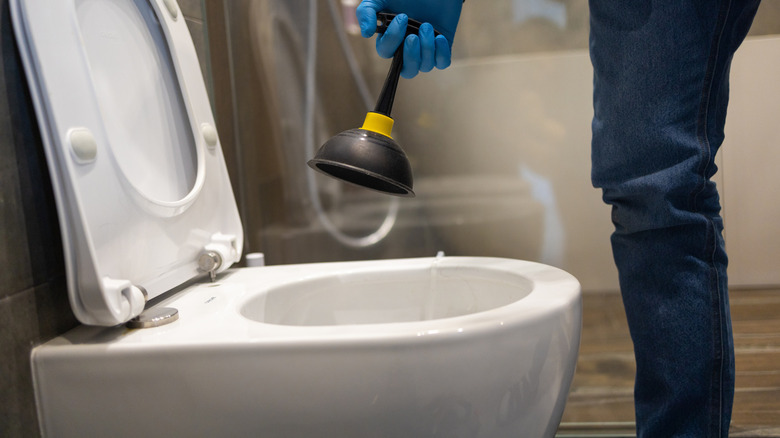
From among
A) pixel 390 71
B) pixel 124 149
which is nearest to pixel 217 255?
pixel 124 149

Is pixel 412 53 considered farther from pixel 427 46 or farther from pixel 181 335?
pixel 181 335

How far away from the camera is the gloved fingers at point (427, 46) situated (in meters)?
0.61

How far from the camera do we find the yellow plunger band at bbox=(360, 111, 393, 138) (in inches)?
21.7

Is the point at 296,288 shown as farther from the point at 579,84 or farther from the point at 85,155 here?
the point at 579,84

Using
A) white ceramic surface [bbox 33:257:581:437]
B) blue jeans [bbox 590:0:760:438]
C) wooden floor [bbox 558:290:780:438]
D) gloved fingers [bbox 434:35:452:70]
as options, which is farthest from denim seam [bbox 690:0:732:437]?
wooden floor [bbox 558:290:780:438]

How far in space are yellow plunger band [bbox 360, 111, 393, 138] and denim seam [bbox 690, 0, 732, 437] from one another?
0.27m

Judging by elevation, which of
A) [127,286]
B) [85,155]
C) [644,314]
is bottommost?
[644,314]

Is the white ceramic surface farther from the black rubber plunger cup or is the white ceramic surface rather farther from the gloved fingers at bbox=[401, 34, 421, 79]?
the gloved fingers at bbox=[401, 34, 421, 79]

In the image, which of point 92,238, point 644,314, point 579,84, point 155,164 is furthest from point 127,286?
point 579,84

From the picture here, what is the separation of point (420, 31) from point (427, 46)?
0.02 meters

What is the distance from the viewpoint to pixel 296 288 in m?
0.65

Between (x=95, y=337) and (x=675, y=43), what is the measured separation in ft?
1.76

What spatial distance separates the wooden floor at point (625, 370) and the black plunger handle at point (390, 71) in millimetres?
573

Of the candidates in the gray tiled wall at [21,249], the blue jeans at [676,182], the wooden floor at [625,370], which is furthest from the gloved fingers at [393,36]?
the wooden floor at [625,370]
